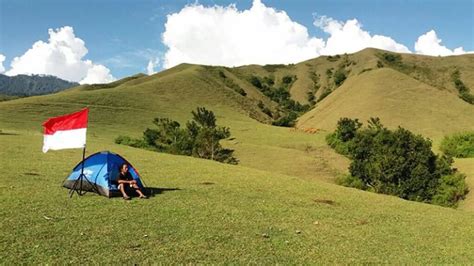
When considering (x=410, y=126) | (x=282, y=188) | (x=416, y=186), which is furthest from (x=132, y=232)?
(x=410, y=126)

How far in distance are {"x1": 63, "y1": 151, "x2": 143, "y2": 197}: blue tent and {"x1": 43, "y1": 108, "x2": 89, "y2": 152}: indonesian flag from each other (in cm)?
237

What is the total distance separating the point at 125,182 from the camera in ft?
66.1

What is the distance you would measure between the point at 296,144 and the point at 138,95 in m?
54.1

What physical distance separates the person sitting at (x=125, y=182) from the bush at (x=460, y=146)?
4976 centimetres

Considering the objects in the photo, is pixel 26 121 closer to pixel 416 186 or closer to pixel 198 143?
pixel 198 143

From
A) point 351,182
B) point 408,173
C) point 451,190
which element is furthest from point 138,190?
point 408,173

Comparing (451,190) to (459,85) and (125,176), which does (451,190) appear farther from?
(459,85)

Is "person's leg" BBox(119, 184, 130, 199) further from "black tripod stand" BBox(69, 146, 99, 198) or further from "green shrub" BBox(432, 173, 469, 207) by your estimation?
"green shrub" BBox(432, 173, 469, 207)

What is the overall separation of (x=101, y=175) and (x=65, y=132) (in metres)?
2.77

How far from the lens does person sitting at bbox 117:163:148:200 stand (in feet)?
65.7

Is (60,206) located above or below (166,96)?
below

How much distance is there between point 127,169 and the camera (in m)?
20.8

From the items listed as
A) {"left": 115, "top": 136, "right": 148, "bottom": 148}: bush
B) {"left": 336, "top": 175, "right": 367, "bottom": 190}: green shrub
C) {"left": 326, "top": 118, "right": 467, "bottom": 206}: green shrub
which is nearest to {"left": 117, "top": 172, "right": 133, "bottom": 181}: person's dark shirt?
{"left": 336, "top": 175, "right": 367, "bottom": 190}: green shrub

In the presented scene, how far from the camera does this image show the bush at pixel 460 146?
59719mm
